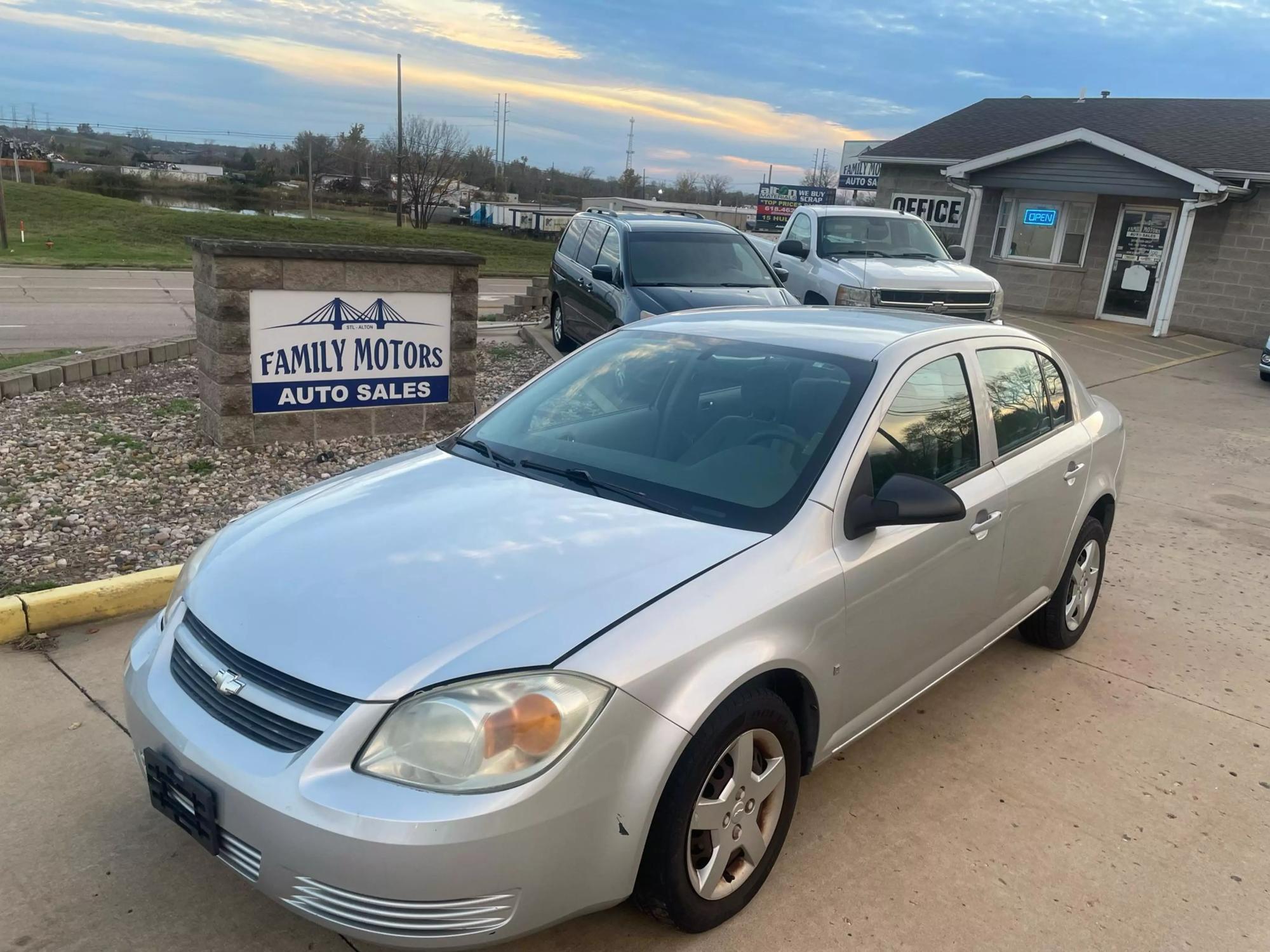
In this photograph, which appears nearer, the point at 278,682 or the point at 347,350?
the point at 278,682

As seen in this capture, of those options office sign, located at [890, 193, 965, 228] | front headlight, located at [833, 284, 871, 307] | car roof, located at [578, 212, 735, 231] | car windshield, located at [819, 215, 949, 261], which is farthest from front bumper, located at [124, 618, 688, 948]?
office sign, located at [890, 193, 965, 228]

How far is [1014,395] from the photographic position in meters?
4.18

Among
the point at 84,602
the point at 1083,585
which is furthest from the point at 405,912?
the point at 1083,585

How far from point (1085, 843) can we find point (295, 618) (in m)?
2.70

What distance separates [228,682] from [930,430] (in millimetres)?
2474

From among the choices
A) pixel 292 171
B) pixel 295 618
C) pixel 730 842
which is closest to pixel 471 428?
pixel 295 618

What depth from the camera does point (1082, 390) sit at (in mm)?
4961

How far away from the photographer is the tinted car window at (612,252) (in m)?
9.92

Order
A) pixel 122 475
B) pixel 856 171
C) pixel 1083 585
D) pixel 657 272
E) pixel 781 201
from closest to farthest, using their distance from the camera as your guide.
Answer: pixel 1083 585, pixel 122 475, pixel 657 272, pixel 856 171, pixel 781 201

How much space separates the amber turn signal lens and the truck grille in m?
9.82

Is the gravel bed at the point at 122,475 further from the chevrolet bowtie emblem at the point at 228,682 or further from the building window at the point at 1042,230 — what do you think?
the building window at the point at 1042,230

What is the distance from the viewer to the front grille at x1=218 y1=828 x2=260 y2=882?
229cm

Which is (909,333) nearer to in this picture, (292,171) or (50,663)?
(50,663)

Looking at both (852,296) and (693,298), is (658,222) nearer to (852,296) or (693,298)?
(693,298)
